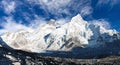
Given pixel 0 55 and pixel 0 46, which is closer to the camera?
pixel 0 55

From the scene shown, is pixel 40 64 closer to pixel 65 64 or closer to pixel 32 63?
pixel 32 63

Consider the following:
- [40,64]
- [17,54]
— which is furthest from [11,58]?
[40,64]

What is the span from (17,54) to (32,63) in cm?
310

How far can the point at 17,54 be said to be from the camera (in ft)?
185

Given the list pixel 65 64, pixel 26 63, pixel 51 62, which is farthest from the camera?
pixel 65 64

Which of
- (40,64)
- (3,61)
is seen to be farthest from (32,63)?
(3,61)

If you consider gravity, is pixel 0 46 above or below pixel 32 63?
above

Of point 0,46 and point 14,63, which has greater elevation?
point 0,46

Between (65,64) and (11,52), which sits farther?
(65,64)

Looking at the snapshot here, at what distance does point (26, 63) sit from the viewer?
5416cm

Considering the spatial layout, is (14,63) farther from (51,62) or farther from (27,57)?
(51,62)

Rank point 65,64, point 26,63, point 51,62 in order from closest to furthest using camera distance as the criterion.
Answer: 1. point 26,63
2. point 51,62
3. point 65,64

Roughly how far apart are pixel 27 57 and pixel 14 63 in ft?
10.8

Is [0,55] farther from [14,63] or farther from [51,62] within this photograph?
[51,62]
